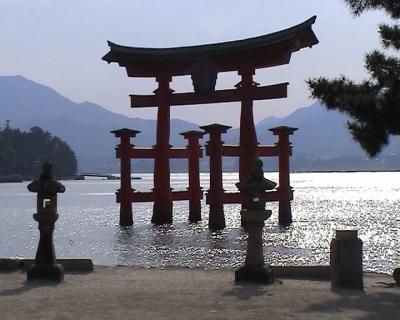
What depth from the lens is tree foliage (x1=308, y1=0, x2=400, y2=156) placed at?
1002cm

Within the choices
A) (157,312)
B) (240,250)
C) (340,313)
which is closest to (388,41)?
(340,313)

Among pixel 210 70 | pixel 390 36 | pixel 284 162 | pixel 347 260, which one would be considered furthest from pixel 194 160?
pixel 347 260

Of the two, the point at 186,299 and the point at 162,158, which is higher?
the point at 162,158

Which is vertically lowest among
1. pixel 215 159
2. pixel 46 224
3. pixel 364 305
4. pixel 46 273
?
pixel 364 305

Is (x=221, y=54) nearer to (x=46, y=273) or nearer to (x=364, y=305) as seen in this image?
(x=46, y=273)

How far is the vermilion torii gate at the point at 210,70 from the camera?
1062 inches

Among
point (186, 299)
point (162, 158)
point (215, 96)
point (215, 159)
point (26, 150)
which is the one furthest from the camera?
point (26, 150)

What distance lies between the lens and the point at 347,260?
9.45 metres

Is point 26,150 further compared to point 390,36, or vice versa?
point 26,150

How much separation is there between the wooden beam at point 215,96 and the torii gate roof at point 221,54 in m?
0.99

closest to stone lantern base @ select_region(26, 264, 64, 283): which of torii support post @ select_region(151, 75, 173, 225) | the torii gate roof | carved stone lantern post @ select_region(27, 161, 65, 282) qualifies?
carved stone lantern post @ select_region(27, 161, 65, 282)

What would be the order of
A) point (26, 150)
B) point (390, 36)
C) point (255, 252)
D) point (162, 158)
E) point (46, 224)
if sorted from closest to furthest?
point (255, 252) → point (46, 224) → point (390, 36) → point (162, 158) → point (26, 150)

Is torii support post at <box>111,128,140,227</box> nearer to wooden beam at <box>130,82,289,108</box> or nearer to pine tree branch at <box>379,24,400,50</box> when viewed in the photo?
wooden beam at <box>130,82,289,108</box>

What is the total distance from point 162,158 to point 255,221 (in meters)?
20.5
